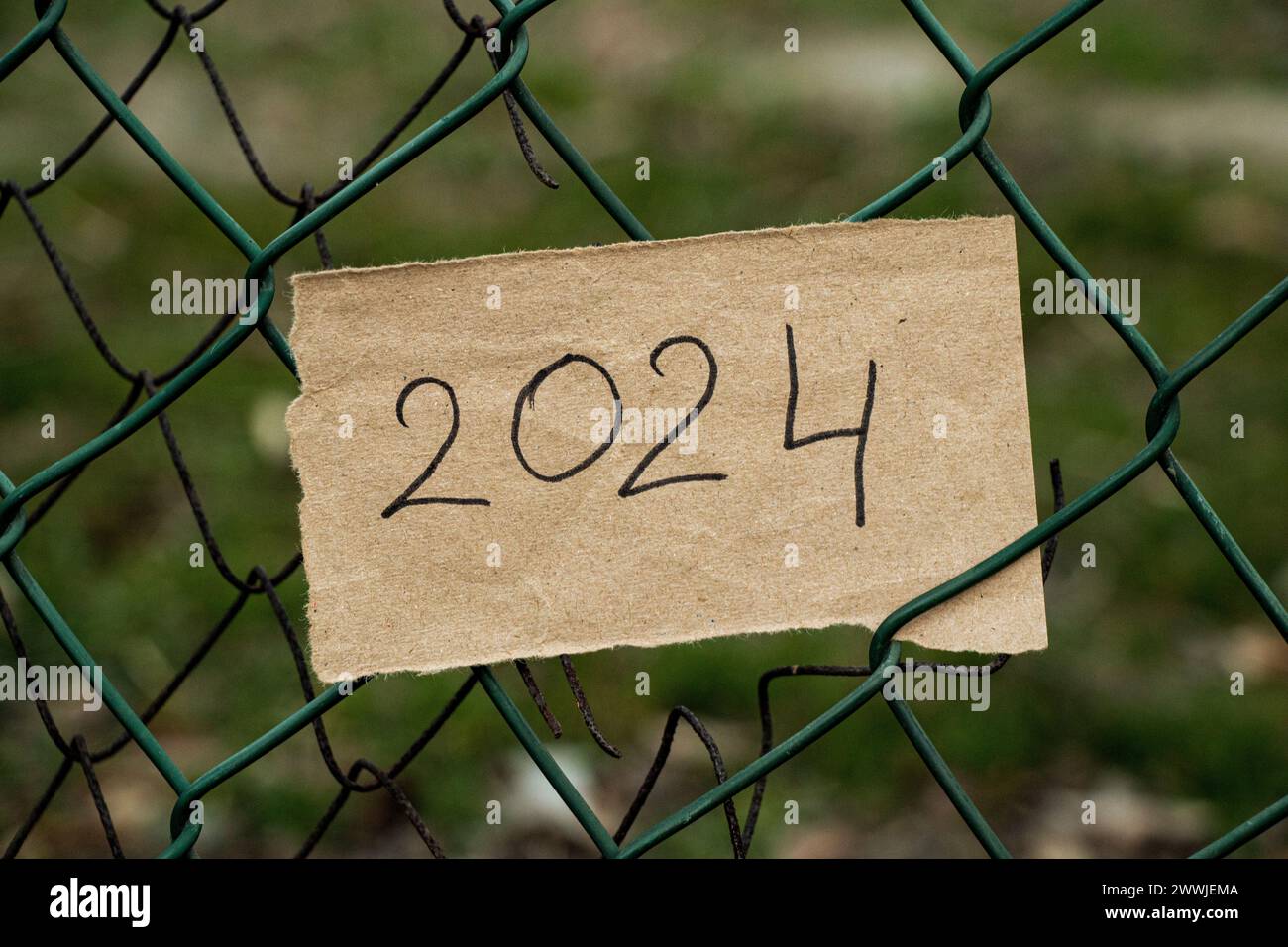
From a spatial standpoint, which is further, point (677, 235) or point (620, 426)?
point (677, 235)

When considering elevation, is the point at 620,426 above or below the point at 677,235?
below

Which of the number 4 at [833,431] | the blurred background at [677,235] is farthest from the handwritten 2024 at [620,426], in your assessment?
the blurred background at [677,235]

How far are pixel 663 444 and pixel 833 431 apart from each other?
12 cm

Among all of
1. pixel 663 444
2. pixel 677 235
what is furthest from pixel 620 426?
pixel 677 235

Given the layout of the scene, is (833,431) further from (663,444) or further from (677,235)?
(677,235)

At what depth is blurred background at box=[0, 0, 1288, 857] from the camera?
1800mm

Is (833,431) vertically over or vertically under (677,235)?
under

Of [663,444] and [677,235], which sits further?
[677,235]

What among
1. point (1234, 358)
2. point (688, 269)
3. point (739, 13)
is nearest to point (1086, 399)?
point (1234, 358)

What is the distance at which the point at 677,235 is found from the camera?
296cm

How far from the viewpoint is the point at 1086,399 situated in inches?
100

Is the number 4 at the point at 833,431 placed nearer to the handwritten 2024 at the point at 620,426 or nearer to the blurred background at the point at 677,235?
the handwritten 2024 at the point at 620,426
